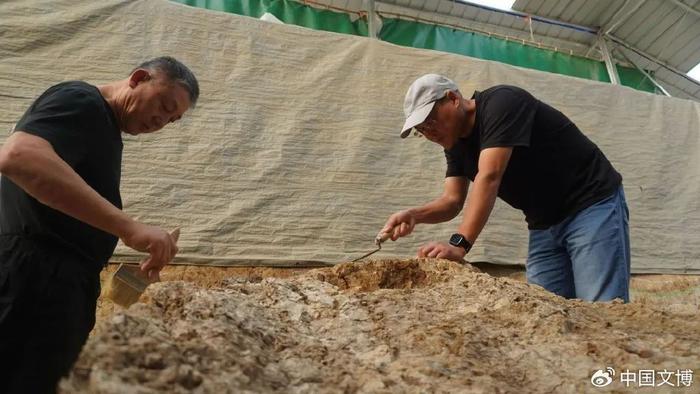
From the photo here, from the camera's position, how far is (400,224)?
73.1 inches

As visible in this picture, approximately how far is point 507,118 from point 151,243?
44.7 inches

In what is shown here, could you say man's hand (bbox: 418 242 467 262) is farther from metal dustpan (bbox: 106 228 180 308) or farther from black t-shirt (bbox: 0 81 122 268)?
black t-shirt (bbox: 0 81 122 268)

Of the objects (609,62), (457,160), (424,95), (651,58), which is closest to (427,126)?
(424,95)

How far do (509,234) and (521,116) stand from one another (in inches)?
60.1

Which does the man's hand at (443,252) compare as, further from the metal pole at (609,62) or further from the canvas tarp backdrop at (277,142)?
the metal pole at (609,62)

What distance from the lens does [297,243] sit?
262cm

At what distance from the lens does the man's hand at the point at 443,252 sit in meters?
1.52

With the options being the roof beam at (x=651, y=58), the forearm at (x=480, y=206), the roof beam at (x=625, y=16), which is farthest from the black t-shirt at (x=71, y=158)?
the roof beam at (x=651, y=58)

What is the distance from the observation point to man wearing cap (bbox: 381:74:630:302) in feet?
5.24

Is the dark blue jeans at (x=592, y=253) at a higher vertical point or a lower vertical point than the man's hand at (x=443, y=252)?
higher

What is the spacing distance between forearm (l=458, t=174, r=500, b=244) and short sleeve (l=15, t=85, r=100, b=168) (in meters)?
1.08

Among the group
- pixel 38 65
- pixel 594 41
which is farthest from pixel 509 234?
pixel 594 41

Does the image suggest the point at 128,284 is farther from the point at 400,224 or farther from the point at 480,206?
the point at 480,206

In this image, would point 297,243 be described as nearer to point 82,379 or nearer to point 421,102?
point 421,102
